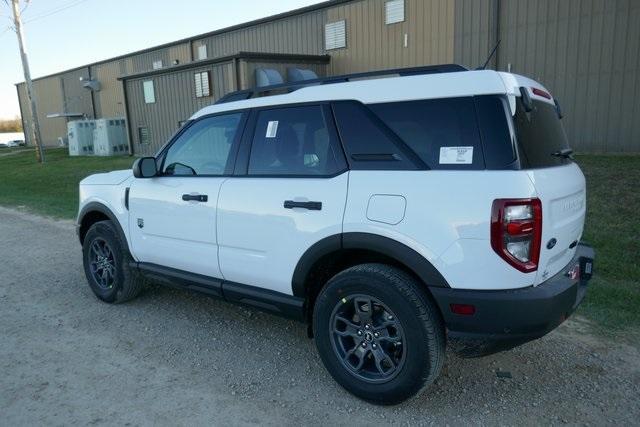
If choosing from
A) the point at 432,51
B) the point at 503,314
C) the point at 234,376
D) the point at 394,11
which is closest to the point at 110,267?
the point at 234,376

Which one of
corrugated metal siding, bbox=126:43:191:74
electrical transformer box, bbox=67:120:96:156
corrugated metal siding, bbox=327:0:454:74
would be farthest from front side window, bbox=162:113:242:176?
electrical transformer box, bbox=67:120:96:156

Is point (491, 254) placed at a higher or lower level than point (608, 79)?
lower

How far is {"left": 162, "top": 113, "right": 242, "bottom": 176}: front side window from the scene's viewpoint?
3.87 meters

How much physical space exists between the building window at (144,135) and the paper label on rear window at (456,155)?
72.6ft

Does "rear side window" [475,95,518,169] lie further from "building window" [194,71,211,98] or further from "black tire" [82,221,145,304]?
"building window" [194,71,211,98]

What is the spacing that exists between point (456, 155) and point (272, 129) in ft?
4.65

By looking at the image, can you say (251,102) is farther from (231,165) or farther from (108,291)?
(108,291)

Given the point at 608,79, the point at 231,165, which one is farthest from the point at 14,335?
the point at 608,79

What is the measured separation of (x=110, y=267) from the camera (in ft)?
15.9

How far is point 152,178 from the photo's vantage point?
431cm

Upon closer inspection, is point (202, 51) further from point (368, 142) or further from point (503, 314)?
point (503, 314)

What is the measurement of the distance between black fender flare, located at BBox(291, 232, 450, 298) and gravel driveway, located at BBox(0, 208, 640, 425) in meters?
0.74

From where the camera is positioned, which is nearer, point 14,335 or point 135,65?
point 14,335

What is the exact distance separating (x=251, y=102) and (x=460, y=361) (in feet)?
7.96
